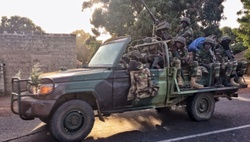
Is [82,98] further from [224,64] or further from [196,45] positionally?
[224,64]

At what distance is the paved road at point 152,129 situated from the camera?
5.15 m

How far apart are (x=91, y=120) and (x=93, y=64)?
1602mm

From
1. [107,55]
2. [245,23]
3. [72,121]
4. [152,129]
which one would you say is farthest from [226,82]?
[245,23]

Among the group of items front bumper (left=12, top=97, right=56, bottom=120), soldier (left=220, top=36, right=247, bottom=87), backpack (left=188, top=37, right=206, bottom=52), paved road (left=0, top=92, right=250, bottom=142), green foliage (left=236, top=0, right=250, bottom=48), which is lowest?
paved road (left=0, top=92, right=250, bottom=142)

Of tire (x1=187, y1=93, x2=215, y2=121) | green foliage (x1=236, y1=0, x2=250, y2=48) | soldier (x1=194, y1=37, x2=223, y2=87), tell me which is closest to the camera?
tire (x1=187, y1=93, x2=215, y2=121)

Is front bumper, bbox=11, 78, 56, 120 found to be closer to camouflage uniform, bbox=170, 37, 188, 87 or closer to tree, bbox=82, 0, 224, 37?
camouflage uniform, bbox=170, 37, 188, 87

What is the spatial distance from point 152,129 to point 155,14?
453 inches

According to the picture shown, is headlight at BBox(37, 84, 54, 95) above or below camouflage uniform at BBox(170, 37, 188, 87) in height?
below

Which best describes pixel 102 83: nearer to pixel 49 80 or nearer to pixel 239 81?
pixel 49 80

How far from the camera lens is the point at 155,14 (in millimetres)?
16141

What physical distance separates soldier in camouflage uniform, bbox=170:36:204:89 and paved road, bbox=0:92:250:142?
1071 millimetres

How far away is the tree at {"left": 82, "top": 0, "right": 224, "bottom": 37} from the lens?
1591 cm

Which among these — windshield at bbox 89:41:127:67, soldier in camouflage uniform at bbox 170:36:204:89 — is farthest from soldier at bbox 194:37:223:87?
windshield at bbox 89:41:127:67

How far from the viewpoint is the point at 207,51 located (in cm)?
714
